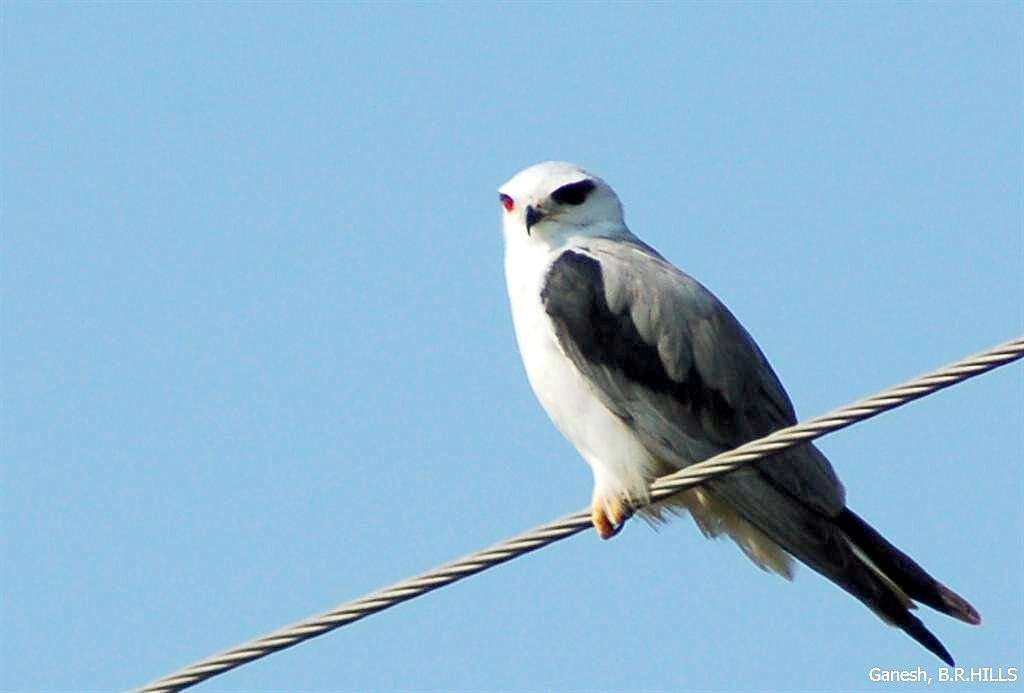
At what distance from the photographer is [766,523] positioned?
5621mm

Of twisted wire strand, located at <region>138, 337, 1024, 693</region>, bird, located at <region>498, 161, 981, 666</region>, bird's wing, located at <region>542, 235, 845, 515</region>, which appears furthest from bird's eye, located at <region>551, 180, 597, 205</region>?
twisted wire strand, located at <region>138, 337, 1024, 693</region>

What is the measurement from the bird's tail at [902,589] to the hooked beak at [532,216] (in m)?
1.45

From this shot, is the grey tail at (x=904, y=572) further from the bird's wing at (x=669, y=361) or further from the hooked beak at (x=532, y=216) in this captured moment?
the hooked beak at (x=532, y=216)

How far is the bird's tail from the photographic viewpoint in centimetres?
527

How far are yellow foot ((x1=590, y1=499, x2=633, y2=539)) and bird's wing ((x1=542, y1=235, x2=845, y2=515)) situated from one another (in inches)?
8.7

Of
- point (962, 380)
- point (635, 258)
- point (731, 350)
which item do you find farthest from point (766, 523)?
point (962, 380)

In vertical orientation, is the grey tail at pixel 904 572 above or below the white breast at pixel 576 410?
below

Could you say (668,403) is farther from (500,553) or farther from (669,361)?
(500,553)

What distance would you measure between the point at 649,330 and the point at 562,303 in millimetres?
262

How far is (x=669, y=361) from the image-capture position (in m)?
5.96

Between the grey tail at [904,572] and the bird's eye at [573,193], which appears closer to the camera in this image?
the grey tail at [904,572]

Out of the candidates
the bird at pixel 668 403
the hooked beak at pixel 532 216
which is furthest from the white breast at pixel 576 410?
the hooked beak at pixel 532 216

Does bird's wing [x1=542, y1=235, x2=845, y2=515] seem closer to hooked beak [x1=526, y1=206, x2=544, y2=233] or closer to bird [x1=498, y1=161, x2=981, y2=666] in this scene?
bird [x1=498, y1=161, x2=981, y2=666]

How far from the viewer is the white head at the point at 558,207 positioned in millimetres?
6477
